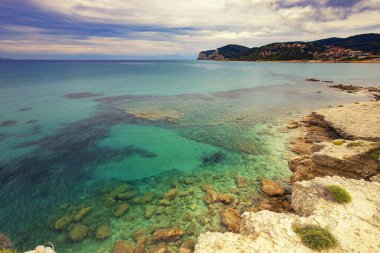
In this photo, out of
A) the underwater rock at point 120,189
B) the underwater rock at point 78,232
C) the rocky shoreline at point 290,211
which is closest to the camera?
the rocky shoreline at point 290,211

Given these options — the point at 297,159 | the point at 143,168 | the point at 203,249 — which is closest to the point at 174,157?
the point at 143,168

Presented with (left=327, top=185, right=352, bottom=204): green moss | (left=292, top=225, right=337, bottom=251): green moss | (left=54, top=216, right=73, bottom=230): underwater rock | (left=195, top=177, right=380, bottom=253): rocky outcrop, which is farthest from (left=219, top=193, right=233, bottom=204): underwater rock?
(left=54, top=216, right=73, bottom=230): underwater rock

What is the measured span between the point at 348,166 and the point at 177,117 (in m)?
33.0

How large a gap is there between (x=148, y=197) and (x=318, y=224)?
14.9 m

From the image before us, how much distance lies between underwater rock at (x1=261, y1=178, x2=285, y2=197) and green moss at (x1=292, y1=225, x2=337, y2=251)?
8.66 meters

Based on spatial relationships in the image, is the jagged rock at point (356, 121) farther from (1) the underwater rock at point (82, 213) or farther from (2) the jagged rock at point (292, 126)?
(1) the underwater rock at point (82, 213)

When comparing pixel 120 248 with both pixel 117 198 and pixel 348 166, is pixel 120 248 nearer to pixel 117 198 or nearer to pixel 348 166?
pixel 117 198

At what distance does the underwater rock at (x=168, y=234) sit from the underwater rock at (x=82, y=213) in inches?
282

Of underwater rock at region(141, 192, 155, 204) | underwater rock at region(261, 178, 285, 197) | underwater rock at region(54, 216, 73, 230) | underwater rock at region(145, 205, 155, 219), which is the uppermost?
underwater rock at region(261, 178, 285, 197)

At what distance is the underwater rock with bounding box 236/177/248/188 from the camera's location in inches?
882

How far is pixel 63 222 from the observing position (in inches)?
706

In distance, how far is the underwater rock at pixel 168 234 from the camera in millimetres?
16297

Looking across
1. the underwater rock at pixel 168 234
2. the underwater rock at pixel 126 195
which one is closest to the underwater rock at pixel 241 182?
the underwater rock at pixel 168 234

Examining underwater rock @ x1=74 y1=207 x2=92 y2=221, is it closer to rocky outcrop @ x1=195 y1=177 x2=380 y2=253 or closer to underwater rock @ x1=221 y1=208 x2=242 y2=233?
rocky outcrop @ x1=195 y1=177 x2=380 y2=253
